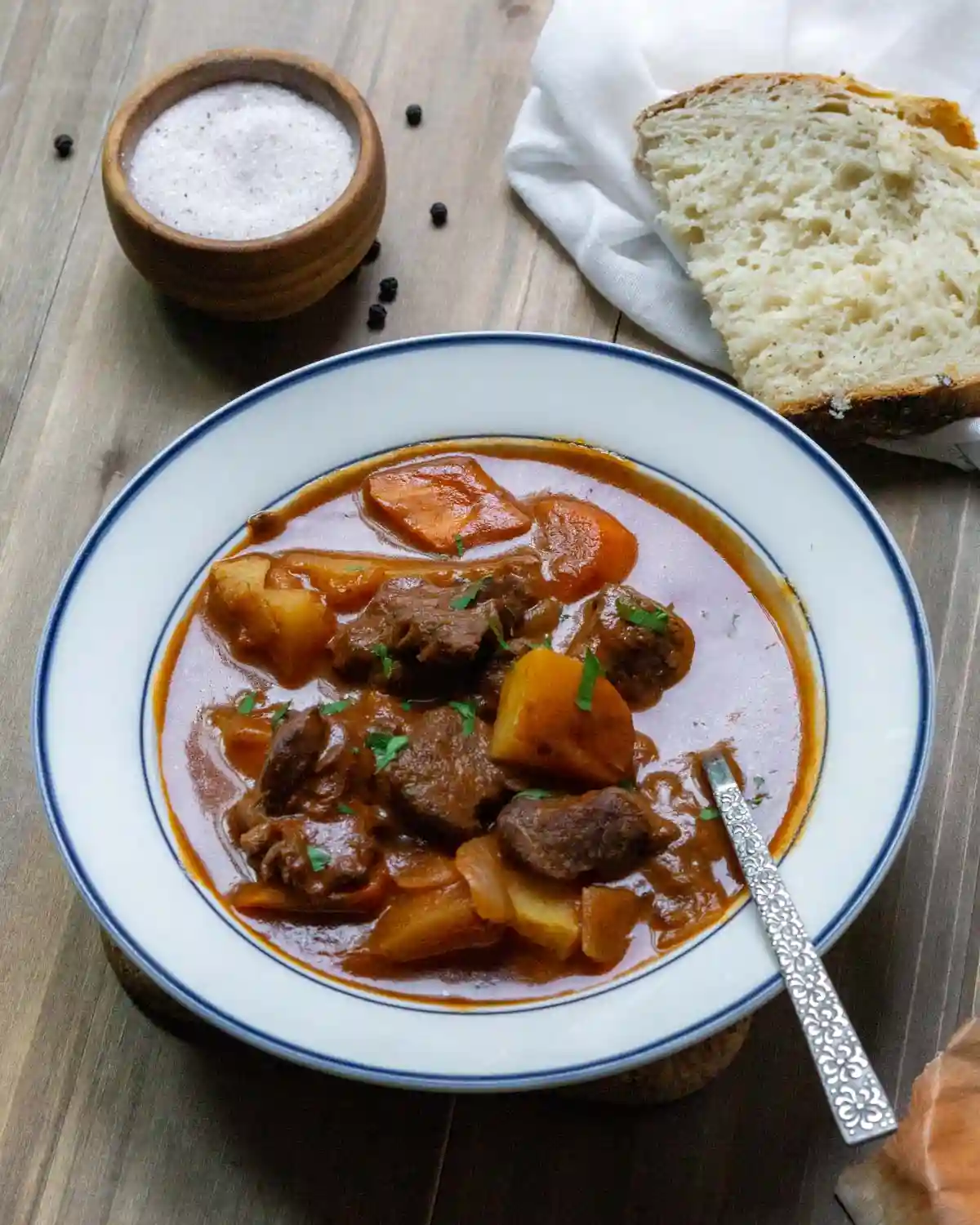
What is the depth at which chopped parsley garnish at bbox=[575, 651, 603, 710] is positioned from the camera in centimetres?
300

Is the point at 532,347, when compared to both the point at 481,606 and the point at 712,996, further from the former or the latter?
the point at 712,996

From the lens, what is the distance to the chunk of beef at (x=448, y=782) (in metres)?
2.97

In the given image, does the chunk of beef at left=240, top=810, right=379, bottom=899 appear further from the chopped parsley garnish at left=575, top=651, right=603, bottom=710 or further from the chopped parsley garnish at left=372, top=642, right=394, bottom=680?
the chopped parsley garnish at left=575, top=651, right=603, bottom=710

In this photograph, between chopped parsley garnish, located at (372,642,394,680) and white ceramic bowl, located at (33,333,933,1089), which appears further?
chopped parsley garnish, located at (372,642,394,680)

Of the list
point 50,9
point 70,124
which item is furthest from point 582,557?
point 50,9

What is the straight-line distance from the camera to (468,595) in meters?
3.28

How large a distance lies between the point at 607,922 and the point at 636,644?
0.64 m

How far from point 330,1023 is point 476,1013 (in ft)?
0.99

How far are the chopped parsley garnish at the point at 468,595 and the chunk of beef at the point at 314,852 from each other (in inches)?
22.1

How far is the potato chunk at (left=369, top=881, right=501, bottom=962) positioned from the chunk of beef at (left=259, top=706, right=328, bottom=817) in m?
0.37

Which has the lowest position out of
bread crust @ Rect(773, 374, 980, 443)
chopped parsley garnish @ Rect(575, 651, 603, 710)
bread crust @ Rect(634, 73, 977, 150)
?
chopped parsley garnish @ Rect(575, 651, 603, 710)

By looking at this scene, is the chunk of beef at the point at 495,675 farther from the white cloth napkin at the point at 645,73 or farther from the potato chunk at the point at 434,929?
the white cloth napkin at the point at 645,73

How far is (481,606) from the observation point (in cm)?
322

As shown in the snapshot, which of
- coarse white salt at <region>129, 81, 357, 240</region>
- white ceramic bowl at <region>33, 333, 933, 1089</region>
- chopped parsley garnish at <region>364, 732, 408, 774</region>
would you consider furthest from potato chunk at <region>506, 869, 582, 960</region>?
coarse white salt at <region>129, 81, 357, 240</region>
